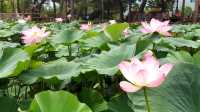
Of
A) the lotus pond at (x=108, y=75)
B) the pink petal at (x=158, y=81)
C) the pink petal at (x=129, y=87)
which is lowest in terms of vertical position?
the lotus pond at (x=108, y=75)

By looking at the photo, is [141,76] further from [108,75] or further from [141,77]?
[108,75]

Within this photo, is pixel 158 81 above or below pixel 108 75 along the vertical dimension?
above

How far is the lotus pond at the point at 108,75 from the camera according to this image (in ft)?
2.95

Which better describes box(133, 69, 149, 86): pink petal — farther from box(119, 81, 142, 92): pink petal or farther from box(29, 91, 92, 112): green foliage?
box(29, 91, 92, 112): green foliage

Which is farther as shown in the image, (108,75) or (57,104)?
(108,75)

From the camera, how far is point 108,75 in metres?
1.43

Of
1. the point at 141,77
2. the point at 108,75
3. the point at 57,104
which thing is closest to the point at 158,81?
the point at 141,77

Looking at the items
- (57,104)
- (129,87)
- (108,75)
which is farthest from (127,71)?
(108,75)

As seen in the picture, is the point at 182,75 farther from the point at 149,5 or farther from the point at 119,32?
the point at 149,5

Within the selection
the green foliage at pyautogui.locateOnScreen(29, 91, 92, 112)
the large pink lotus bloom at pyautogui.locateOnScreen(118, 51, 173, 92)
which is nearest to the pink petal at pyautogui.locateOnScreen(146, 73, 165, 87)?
the large pink lotus bloom at pyautogui.locateOnScreen(118, 51, 173, 92)

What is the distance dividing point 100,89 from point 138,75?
0.66 m

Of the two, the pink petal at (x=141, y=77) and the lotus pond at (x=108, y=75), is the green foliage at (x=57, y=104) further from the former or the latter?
the pink petal at (x=141, y=77)

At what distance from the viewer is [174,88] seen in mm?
1018

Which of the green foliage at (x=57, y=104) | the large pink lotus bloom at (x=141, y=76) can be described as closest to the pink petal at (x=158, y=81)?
the large pink lotus bloom at (x=141, y=76)
